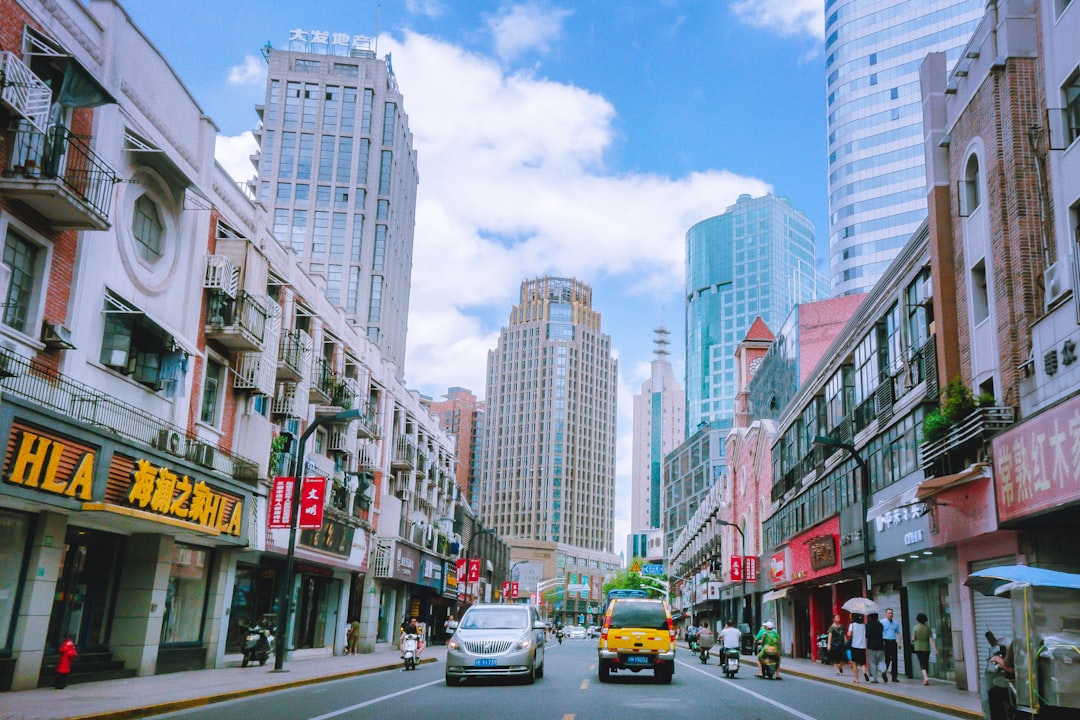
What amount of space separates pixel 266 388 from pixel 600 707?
1532cm

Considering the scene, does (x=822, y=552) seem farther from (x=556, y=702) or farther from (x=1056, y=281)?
(x=556, y=702)

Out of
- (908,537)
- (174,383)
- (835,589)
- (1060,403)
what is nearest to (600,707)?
(1060,403)

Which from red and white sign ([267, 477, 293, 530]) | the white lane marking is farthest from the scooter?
red and white sign ([267, 477, 293, 530])

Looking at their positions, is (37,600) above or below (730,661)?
above

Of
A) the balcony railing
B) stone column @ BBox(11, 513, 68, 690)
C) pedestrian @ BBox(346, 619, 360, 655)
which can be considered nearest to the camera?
the balcony railing

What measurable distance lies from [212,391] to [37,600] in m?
8.72

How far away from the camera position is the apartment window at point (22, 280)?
15594 mm

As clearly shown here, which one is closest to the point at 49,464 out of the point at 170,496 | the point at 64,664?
the point at 64,664

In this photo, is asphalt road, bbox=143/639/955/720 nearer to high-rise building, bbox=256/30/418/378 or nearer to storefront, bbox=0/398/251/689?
storefront, bbox=0/398/251/689

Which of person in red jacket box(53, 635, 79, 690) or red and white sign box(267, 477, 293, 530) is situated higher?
red and white sign box(267, 477, 293, 530)

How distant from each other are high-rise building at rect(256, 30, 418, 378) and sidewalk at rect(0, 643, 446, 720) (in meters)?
51.6

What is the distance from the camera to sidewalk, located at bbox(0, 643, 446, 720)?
1245 centimetres

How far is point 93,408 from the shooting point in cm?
1777

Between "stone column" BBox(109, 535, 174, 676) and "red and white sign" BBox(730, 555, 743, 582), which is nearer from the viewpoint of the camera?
"stone column" BBox(109, 535, 174, 676)
